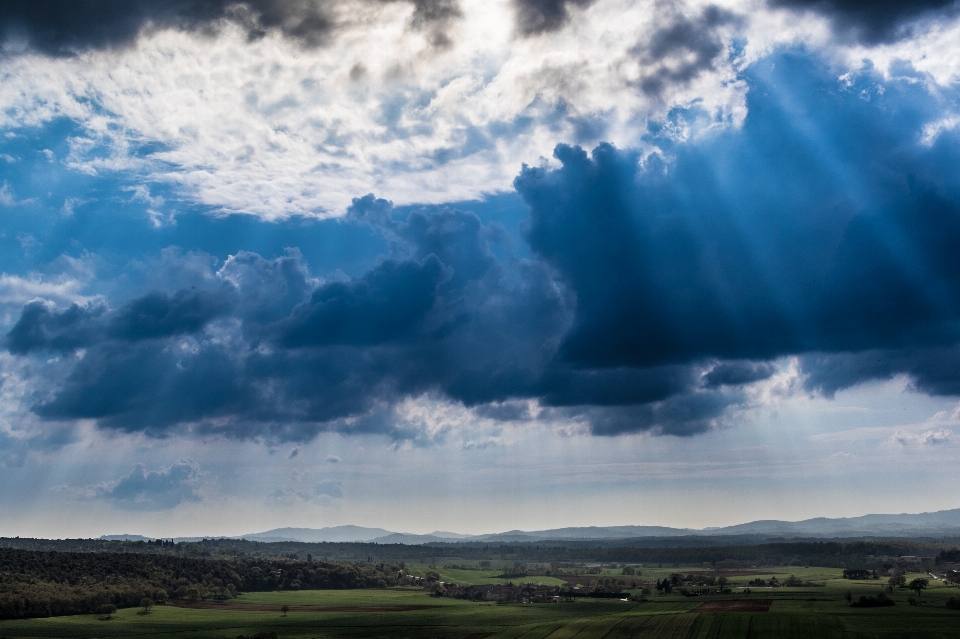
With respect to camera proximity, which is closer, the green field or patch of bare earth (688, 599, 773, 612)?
the green field

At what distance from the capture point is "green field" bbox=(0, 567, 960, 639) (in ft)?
454

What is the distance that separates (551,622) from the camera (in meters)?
165

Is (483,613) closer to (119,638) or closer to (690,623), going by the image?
(690,623)

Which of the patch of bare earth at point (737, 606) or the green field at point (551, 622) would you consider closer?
the green field at point (551, 622)

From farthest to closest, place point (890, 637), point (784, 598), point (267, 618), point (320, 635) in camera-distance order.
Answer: point (784, 598), point (267, 618), point (320, 635), point (890, 637)

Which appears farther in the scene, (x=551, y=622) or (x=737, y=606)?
(x=737, y=606)

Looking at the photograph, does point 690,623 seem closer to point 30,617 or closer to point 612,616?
point 612,616

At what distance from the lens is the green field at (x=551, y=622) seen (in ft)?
454

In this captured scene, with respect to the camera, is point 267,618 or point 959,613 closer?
point 959,613

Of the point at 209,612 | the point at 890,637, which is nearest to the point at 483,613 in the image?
the point at 209,612

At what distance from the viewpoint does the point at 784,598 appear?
636 ft

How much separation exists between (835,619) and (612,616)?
40220mm

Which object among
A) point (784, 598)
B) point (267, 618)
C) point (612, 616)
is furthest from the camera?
point (784, 598)

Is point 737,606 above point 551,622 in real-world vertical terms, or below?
above
